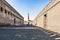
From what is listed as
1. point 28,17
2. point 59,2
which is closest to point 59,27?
point 59,2

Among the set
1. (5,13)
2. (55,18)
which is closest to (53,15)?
(55,18)

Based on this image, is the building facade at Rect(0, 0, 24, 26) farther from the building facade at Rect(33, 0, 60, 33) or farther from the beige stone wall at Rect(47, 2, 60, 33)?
the beige stone wall at Rect(47, 2, 60, 33)

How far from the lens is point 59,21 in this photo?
1272 cm

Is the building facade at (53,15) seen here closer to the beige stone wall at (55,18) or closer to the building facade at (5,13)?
the beige stone wall at (55,18)

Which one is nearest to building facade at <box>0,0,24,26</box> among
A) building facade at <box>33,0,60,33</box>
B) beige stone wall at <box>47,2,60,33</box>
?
building facade at <box>33,0,60,33</box>

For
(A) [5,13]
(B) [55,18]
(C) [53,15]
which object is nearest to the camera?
(B) [55,18]

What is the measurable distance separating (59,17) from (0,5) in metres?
14.1

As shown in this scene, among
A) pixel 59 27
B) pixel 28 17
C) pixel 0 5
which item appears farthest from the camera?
pixel 28 17

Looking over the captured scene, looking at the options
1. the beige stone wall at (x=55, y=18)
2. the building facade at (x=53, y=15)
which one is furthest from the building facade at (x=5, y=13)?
the beige stone wall at (x=55, y=18)

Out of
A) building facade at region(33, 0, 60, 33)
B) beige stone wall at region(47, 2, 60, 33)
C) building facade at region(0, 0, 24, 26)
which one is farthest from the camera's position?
building facade at region(0, 0, 24, 26)

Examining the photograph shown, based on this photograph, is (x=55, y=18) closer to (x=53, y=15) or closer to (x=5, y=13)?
(x=53, y=15)

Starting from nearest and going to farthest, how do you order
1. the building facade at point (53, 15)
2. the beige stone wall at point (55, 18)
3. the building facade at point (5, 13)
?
the beige stone wall at point (55, 18)
the building facade at point (53, 15)
the building facade at point (5, 13)

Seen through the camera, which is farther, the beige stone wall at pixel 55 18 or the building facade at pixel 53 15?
the building facade at pixel 53 15

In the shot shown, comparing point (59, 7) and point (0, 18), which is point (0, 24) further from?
point (59, 7)
